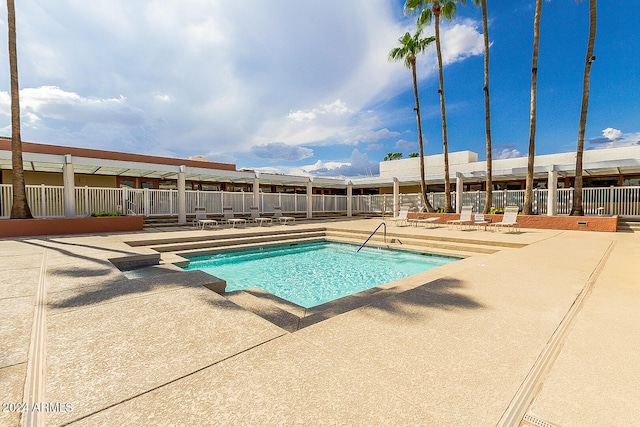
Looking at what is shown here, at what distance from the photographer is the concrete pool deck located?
1549 millimetres

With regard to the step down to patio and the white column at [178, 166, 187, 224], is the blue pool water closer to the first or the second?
the step down to patio

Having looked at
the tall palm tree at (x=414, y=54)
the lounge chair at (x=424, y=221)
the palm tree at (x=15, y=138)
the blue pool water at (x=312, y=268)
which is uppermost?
the tall palm tree at (x=414, y=54)

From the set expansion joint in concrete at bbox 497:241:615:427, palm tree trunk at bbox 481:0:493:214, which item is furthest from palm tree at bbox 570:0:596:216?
expansion joint in concrete at bbox 497:241:615:427

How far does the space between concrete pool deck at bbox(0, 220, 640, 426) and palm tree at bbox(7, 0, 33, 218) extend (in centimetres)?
883

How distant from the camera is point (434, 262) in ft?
27.1

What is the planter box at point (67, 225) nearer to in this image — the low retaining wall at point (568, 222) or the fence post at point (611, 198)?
the low retaining wall at point (568, 222)

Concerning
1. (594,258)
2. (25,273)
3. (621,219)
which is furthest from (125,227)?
(621,219)

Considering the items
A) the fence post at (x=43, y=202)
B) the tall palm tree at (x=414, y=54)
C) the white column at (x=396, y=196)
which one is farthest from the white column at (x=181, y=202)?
the tall palm tree at (x=414, y=54)

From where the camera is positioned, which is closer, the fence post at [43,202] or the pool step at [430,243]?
the pool step at [430,243]

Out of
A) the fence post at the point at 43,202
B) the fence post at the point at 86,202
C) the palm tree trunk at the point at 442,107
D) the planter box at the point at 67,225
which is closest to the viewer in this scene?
the planter box at the point at 67,225

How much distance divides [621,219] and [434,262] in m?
11.7

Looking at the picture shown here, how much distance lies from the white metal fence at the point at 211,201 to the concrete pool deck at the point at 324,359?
10.7 m

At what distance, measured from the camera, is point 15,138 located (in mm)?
9930

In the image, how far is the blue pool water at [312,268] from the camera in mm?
6191
